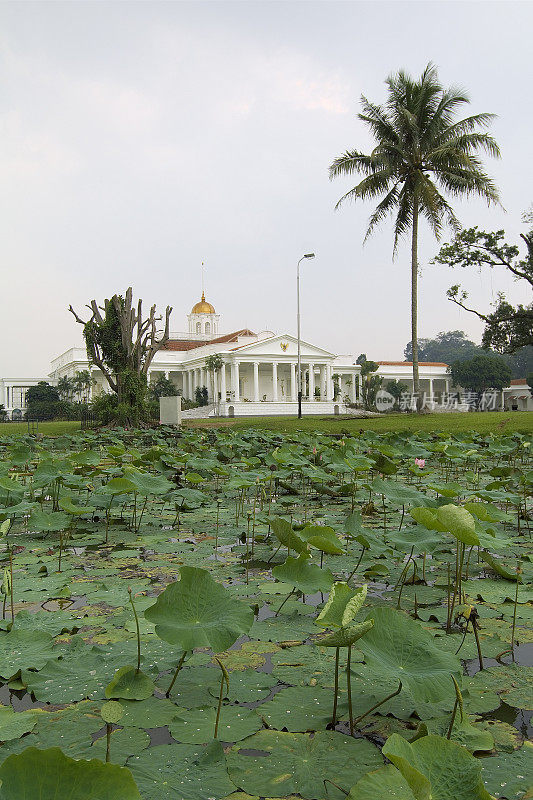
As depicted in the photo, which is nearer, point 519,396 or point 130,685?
point 130,685

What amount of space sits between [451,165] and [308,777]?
19.7m

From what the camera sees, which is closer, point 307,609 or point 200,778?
point 200,778

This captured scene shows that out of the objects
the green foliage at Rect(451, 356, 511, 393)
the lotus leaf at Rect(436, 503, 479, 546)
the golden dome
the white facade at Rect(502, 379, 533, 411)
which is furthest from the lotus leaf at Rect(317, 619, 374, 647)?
the golden dome

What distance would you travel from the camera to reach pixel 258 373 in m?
54.9

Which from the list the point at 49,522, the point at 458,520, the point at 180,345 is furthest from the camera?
the point at 180,345

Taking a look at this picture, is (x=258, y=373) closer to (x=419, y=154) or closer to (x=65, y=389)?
(x=65, y=389)

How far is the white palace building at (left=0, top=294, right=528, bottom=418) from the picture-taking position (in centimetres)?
4797

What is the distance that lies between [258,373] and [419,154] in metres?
37.6

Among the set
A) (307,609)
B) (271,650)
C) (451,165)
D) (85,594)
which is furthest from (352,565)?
(451,165)

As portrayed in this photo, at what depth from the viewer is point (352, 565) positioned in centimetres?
276

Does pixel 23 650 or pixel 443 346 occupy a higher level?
pixel 443 346

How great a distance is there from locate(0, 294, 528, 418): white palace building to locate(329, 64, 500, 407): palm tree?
2396 cm

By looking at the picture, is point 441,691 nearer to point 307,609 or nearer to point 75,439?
point 307,609

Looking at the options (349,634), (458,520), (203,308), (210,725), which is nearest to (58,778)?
(349,634)
